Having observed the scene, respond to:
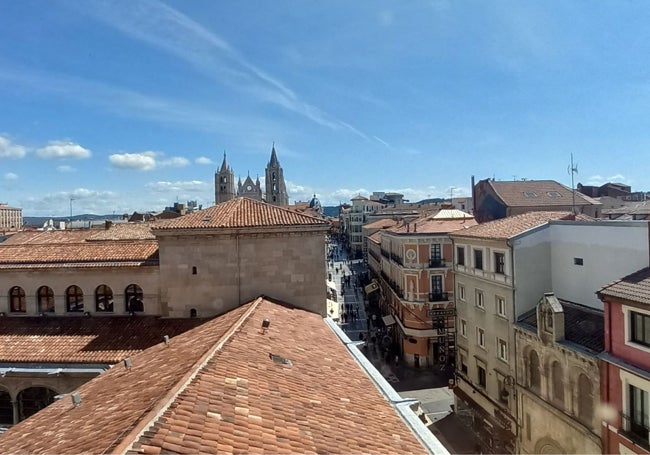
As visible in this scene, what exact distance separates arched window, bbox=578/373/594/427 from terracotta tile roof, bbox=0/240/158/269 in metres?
19.6

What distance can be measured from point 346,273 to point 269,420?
290 ft

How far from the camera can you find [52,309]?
2103 centimetres

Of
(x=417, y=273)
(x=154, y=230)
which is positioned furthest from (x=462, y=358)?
(x=154, y=230)

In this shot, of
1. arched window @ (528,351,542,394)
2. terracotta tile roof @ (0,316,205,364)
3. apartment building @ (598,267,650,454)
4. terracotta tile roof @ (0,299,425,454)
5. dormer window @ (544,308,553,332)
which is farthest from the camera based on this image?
arched window @ (528,351,542,394)

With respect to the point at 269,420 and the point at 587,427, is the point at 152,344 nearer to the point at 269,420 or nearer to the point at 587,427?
the point at 269,420

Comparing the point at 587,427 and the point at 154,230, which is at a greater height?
the point at 154,230

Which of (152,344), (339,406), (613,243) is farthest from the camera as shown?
(613,243)

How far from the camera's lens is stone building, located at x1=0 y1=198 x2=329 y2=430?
17.2 metres

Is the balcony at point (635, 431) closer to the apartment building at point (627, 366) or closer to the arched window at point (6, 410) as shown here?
the apartment building at point (627, 366)

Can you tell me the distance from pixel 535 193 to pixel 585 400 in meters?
42.6

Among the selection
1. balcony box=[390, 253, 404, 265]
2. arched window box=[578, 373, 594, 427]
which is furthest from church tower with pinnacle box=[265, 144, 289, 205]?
arched window box=[578, 373, 594, 427]

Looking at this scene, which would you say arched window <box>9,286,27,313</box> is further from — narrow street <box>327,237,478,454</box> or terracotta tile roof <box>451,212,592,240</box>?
terracotta tile roof <box>451,212,592,240</box>

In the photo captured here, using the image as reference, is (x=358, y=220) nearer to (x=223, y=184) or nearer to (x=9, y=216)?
(x=223, y=184)

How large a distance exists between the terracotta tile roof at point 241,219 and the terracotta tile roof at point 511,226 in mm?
12320
